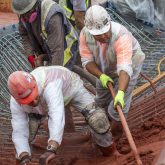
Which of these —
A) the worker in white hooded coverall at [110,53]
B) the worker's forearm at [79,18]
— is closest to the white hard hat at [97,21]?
the worker in white hooded coverall at [110,53]

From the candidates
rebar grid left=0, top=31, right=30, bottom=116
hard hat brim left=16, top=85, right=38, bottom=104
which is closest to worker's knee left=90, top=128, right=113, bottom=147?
hard hat brim left=16, top=85, right=38, bottom=104

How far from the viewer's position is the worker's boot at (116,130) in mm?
6641

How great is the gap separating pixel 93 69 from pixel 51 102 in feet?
3.10

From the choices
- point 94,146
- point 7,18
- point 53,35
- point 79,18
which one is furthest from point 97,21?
point 7,18

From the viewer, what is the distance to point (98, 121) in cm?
592

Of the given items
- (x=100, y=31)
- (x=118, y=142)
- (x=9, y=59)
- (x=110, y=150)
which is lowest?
(x=9, y=59)

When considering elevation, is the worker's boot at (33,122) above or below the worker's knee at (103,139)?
above

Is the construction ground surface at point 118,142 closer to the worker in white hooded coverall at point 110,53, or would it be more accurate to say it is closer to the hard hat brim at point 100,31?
the worker in white hooded coverall at point 110,53

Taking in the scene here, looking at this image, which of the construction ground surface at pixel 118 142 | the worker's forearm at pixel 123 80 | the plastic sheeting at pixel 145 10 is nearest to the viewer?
the worker's forearm at pixel 123 80

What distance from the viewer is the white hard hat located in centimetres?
577

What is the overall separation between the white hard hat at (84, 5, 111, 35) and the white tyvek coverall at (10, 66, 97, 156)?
558 mm

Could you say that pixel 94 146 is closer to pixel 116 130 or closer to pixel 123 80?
pixel 116 130

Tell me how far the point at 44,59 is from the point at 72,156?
4.28 ft

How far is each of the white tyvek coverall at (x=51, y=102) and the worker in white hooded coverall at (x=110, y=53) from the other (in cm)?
33
